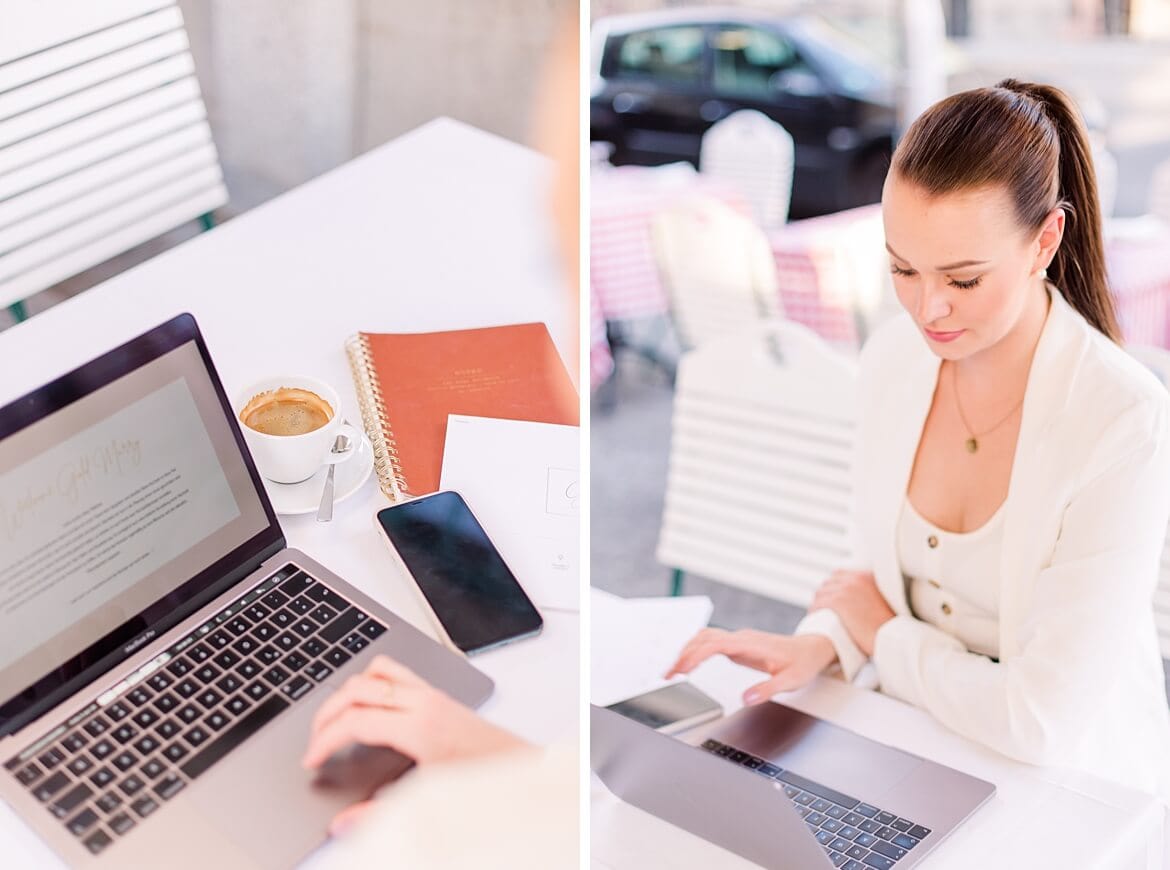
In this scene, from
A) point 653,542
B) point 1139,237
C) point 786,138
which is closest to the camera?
point 653,542

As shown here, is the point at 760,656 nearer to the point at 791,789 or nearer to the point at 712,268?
the point at 791,789

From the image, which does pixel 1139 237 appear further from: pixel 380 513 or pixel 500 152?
pixel 380 513

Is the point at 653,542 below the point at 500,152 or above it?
below

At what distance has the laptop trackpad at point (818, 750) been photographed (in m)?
→ 0.91

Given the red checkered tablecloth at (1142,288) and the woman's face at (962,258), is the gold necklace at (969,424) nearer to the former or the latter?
the woman's face at (962,258)

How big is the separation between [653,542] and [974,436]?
1190 mm

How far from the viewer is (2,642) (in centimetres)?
51

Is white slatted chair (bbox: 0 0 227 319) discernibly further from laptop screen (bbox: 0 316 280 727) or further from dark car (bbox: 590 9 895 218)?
dark car (bbox: 590 9 895 218)

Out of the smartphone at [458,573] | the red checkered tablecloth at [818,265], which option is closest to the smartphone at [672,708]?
the smartphone at [458,573]

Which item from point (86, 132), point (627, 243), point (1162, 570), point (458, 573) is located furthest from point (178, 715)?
point (627, 243)

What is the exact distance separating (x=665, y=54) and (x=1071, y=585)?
8.74 feet

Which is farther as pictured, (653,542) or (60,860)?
(653,542)

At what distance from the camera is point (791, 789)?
2.96 ft

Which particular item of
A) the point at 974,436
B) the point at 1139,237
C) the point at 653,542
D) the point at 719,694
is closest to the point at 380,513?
the point at 719,694
